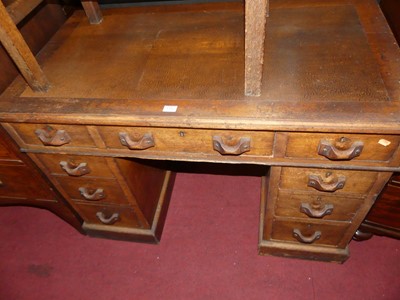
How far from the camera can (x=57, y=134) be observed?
4.46 feet

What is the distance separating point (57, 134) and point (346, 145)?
120 centimetres

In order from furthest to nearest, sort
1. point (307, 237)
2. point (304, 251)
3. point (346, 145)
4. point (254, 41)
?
point (304, 251), point (307, 237), point (346, 145), point (254, 41)

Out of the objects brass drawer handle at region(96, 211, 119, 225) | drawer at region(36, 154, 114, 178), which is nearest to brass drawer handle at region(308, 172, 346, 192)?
drawer at region(36, 154, 114, 178)

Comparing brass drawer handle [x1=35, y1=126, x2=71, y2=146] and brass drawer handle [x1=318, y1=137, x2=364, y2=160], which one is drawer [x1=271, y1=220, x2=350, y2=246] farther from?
brass drawer handle [x1=35, y1=126, x2=71, y2=146]

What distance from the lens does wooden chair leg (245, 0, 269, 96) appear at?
3.15 feet

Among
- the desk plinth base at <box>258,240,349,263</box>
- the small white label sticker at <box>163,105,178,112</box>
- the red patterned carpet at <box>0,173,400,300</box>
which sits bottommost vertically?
the red patterned carpet at <box>0,173,400,300</box>

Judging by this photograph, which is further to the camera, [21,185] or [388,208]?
[21,185]

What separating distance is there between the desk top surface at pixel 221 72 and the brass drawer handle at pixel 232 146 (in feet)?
0.30

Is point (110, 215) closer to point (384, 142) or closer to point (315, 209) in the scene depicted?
point (315, 209)

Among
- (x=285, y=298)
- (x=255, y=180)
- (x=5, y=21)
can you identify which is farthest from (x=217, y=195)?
(x=5, y=21)

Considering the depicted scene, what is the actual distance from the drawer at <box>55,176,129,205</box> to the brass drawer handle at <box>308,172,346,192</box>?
3.29ft

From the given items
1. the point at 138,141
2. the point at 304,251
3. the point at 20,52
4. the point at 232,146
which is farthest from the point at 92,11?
the point at 304,251

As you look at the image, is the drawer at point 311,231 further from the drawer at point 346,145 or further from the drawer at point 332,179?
the drawer at point 346,145

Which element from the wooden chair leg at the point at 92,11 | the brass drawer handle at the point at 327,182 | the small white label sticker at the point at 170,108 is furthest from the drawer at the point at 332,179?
the wooden chair leg at the point at 92,11
